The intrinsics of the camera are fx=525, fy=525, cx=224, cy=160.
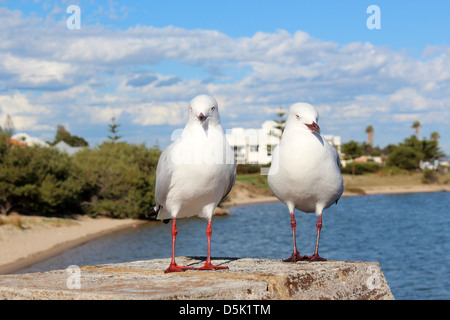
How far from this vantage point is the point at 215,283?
203 inches

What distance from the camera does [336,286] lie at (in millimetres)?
5797

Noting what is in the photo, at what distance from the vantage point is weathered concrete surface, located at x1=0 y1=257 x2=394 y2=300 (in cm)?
470

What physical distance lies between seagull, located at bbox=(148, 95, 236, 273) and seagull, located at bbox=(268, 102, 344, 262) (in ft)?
2.18

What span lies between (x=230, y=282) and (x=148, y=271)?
1.33m

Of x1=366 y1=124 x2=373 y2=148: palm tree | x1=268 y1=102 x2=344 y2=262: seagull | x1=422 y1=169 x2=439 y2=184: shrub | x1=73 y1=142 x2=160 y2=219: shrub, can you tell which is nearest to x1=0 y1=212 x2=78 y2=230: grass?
x1=73 y1=142 x2=160 y2=219: shrub

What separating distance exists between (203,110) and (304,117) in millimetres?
1347

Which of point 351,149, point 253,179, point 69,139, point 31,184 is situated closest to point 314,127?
point 31,184

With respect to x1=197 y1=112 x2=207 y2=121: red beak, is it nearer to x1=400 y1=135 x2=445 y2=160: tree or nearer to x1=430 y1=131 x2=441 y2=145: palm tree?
x1=400 y1=135 x2=445 y2=160: tree

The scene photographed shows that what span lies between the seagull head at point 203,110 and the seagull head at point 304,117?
1072mm

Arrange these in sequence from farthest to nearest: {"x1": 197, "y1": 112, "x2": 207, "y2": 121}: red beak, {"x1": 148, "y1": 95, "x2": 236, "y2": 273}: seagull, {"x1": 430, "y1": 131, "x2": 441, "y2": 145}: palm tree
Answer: {"x1": 430, "y1": 131, "x2": 441, "y2": 145}: palm tree < {"x1": 148, "y1": 95, "x2": 236, "y2": 273}: seagull < {"x1": 197, "y1": 112, "x2": 207, "y2": 121}: red beak

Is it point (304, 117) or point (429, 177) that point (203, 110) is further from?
point (429, 177)

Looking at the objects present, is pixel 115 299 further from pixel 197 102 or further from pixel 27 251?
pixel 27 251

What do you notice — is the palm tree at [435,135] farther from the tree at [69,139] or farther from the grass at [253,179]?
the tree at [69,139]
